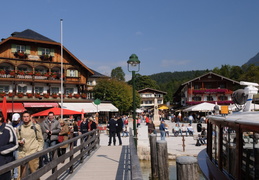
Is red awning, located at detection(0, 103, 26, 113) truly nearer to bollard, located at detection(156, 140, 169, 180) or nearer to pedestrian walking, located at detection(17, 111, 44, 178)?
bollard, located at detection(156, 140, 169, 180)

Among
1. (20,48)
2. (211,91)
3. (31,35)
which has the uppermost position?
(31,35)

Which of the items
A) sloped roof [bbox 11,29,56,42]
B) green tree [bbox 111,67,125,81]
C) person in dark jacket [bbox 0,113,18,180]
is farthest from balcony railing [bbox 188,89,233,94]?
person in dark jacket [bbox 0,113,18,180]

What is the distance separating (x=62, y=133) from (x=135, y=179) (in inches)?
284

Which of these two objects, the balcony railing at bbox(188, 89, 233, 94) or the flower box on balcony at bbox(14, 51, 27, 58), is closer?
the flower box on balcony at bbox(14, 51, 27, 58)

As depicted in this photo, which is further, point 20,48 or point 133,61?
point 20,48

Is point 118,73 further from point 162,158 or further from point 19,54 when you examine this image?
point 162,158

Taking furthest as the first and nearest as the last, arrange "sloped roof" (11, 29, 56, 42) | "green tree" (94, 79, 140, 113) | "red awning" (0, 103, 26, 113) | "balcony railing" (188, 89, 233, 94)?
"balcony railing" (188, 89, 233, 94), "green tree" (94, 79, 140, 113), "sloped roof" (11, 29, 56, 42), "red awning" (0, 103, 26, 113)

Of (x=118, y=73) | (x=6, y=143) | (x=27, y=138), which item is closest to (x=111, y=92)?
(x=27, y=138)

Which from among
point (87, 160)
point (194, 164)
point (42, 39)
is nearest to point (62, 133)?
point (87, 160)

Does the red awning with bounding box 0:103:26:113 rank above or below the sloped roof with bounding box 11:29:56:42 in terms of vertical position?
below

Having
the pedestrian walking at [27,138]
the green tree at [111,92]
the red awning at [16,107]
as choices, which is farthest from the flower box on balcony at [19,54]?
the pedestrian walking at [27,138]

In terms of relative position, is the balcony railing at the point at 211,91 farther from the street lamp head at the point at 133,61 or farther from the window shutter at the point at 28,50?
the street lamp head at the point at 133,61

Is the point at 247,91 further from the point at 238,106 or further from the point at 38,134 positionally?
the point at 38,134

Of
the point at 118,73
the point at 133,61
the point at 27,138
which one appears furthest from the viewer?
the point at 118,73
